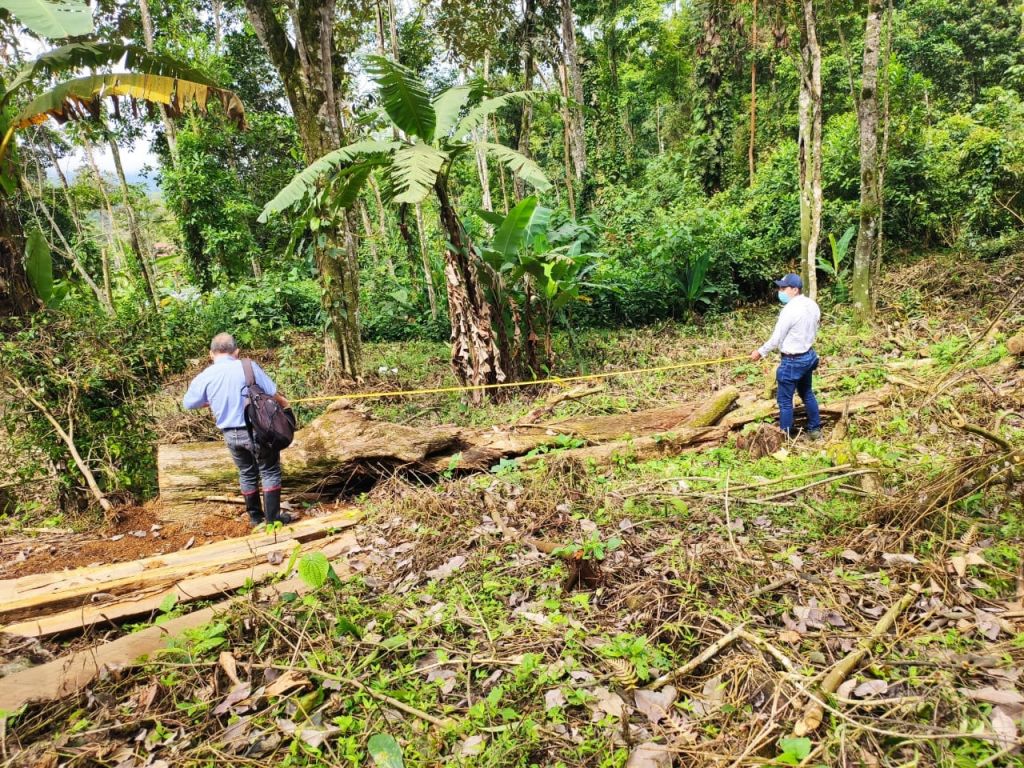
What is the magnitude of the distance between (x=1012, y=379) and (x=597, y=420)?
3.96 metres

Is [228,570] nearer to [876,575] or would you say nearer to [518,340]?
[876,575]

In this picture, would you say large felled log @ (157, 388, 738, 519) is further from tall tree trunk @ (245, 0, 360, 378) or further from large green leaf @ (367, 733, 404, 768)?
large green leaf @ (367, 733, 404, 768)

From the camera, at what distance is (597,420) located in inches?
214

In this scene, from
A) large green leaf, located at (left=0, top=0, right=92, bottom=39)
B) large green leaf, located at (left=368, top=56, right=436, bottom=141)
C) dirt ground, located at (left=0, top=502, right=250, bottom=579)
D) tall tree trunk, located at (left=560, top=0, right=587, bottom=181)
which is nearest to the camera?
dirt ground, located at (left=0, top=502, right=250, bottom=579)

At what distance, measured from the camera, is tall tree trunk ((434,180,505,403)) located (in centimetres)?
695

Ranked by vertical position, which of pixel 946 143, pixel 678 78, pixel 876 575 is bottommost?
pixel 876 575

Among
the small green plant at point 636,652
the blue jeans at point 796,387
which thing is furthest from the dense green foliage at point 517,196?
the small green plant at point 636,652

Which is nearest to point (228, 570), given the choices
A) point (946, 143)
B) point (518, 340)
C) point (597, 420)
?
point (597, 420)

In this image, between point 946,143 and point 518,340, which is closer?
point 518,340

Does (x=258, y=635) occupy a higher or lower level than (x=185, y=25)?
lower

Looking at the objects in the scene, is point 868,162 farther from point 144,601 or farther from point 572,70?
point 144,601

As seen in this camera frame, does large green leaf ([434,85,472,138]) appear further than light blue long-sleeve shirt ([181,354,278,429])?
Yes

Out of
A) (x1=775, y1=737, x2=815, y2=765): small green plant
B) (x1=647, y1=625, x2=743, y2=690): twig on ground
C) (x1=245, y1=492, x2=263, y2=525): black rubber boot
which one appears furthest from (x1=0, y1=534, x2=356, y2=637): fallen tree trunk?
(x1=775, y1=737, x2=815, y2=765): small green plant

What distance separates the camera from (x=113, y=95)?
5195 millimetres
